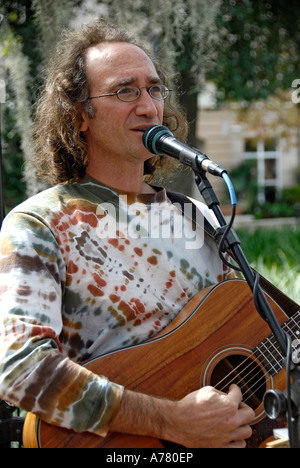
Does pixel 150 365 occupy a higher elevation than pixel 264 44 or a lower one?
lower

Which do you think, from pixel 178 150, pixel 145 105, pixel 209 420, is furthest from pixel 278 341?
pixel 145 105

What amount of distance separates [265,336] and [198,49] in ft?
10.7

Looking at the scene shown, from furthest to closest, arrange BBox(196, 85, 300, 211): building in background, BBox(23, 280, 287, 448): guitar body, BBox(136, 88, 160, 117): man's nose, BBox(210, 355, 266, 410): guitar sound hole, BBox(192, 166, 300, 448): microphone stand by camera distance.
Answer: BBox(196, 85, 300, 211): building in background → BBox(136, 88, 160, 117): man's nose → BBox(210, 355, 266, 410): guitar sound hole → BBox(23, 280, 287, 448): guitar body → BBox(192, 166, 300, 448): microphone stand

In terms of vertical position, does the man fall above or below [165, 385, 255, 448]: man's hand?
above

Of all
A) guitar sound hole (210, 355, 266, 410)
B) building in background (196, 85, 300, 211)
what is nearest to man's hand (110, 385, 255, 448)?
guitar sound hole (210, 355, 266, 410)

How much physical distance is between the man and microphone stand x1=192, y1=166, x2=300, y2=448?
9.5 inches

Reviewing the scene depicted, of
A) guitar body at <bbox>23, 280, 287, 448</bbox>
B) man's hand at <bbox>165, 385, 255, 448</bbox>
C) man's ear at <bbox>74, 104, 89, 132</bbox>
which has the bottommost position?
man's hand at <bbox>165, 385, 255, 448</bbox>

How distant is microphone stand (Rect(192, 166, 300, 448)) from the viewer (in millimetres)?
1506

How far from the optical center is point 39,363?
64.2 inches

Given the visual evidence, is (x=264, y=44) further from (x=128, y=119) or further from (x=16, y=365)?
(x=16, y=365)

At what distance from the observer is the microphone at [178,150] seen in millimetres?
1613

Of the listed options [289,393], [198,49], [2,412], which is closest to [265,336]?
[289,393]

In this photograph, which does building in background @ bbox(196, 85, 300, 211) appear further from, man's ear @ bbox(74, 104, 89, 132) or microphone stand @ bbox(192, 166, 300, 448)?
microphone stand @ bbox(192, 166, 300, 448)

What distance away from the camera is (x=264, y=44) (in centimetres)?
606
